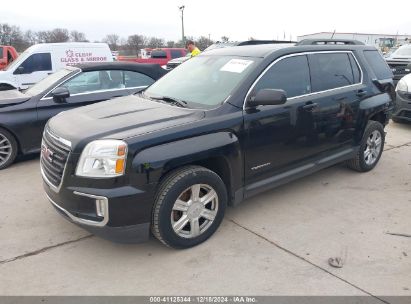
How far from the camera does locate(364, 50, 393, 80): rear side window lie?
5.14 meters

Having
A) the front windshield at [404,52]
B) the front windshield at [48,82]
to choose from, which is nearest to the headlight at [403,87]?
the front windshield at [404,52]

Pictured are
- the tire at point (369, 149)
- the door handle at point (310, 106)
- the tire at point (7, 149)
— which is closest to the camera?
the door handle at point (310, 106)

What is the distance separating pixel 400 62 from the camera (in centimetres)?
1205

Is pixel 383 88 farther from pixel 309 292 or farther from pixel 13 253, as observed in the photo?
pixel 13 253

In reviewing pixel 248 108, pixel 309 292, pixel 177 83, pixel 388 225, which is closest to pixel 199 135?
pixel 248 108

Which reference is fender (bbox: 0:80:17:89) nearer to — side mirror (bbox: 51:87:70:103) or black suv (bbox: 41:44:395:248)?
side mirror (bbox: 51:87:70:103)

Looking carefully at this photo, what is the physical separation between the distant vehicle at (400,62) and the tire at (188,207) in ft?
32.9

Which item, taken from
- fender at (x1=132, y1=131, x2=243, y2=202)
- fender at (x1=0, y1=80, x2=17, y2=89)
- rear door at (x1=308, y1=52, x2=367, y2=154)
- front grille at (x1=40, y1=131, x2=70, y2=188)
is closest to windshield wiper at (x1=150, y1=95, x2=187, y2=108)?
fender at (x1=132, y1=131, x2=243, y2=202)

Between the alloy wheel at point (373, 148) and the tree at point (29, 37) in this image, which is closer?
the alloy wheel at point (373, 148)

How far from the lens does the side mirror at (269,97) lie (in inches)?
132

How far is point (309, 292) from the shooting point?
2758mm

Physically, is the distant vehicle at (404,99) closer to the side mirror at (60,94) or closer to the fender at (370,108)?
the fender at (370,108)

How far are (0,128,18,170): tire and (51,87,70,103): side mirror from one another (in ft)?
2.78

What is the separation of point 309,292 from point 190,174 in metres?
1.30
